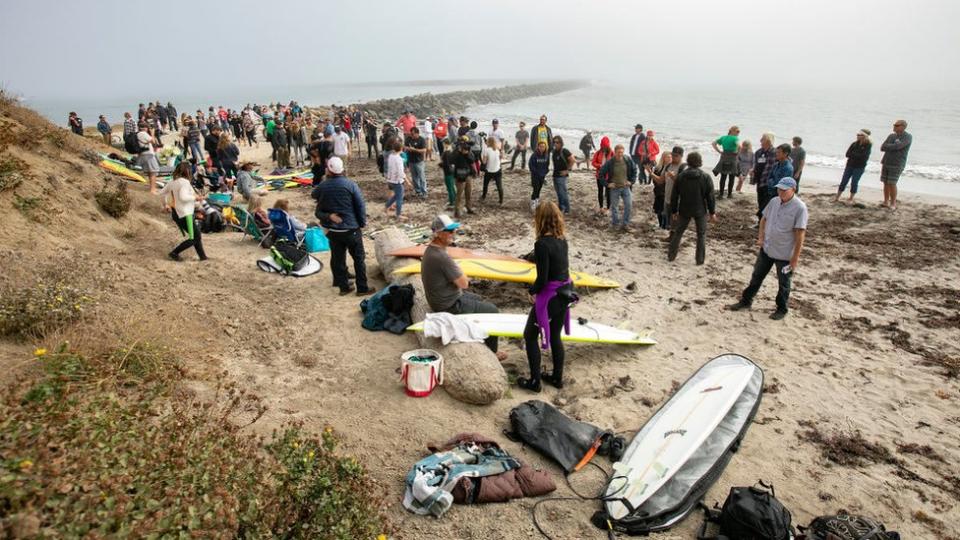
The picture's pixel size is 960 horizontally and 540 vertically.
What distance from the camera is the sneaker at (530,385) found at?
220 inches

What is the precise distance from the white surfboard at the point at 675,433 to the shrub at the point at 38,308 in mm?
5073

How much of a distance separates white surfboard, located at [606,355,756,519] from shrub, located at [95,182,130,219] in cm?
961

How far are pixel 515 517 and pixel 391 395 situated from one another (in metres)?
1.92

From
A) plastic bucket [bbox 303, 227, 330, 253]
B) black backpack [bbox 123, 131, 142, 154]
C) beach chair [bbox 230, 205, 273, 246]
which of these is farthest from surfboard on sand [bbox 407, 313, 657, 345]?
black backpack [bbox 123, 131, 142, 154]

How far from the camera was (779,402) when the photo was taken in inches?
218

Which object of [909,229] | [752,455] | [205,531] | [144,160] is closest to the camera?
[205,531]

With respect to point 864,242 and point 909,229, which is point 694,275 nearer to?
point 864,242

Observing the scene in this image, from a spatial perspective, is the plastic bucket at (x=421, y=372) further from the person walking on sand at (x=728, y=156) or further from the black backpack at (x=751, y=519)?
the person walking on sand at (x=728, y=156)

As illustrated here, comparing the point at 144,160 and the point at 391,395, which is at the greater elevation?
the point at 144,160

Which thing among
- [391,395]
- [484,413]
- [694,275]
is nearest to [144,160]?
[391,395]

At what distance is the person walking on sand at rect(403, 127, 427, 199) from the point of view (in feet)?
43.0

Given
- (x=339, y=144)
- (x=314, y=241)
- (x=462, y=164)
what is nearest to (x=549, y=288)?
(x=314, y=241)

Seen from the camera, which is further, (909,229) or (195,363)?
(909,229)

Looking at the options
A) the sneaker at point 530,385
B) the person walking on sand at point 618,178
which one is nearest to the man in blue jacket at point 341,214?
the sneaker at point 530,385
